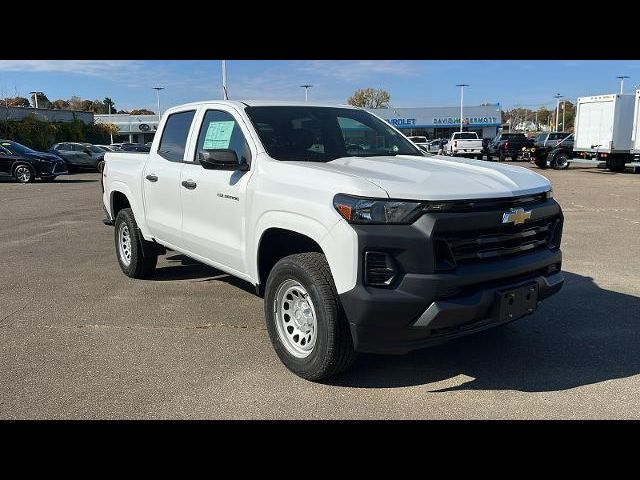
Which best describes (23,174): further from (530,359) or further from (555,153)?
(555,153)

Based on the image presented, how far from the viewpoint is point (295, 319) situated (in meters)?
4.03

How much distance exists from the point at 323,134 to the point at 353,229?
1.78m

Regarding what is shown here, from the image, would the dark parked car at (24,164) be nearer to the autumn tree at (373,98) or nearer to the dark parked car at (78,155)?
the dark parked car at (78,155)

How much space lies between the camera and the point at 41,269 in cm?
736

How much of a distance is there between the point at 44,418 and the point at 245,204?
1.99m

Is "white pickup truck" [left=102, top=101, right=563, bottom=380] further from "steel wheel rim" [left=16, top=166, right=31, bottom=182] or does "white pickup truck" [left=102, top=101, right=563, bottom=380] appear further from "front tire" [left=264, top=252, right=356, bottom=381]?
"steel wheel rim" [left=16, top=166, right=31, bottom=182]

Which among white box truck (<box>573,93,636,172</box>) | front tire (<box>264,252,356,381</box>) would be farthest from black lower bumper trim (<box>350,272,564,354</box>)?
white box truck (<box>573,93,636,172</box>)

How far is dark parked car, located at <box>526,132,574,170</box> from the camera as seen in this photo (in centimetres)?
2986

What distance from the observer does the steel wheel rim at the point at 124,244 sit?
6.79 m

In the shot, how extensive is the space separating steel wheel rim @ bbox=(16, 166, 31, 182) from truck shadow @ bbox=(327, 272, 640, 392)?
71.2 feet

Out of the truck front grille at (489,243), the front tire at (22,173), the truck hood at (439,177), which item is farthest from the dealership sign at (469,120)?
the truck front grille at (489,243)

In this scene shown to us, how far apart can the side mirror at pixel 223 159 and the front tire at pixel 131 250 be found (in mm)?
2456

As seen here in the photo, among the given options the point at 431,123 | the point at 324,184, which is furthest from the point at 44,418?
the point at 431,123
